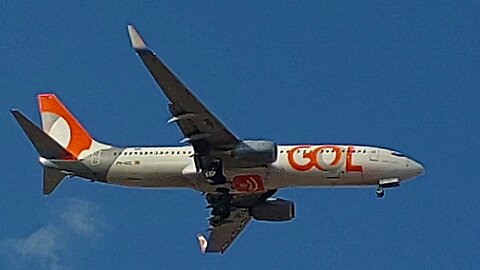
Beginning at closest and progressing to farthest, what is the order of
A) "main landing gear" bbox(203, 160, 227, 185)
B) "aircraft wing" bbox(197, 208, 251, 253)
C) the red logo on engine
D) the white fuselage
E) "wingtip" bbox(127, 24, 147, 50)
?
"wingtip" bbox(127, 24, 147, 50)
the white fuselage
"main landing gear" bbox(203, 160, 227, 185)
the red logo on engine
"aircraft wing" bbox(197, 208, 251, 253)

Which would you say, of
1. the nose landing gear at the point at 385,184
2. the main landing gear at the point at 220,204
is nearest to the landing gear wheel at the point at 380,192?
the nose landing gear at the point at 385,184

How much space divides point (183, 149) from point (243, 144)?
186 inches

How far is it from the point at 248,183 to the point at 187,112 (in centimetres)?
778

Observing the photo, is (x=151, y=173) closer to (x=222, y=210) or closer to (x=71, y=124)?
(x=222, y=210)

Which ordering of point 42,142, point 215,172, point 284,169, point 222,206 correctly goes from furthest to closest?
point 222,206 → point 42,142 → point 215,172 → point 284,169

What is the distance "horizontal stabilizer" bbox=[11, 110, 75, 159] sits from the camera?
3521 inches

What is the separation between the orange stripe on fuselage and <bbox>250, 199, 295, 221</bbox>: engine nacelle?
42.2 feet

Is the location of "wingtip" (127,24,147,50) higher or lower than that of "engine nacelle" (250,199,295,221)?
higher

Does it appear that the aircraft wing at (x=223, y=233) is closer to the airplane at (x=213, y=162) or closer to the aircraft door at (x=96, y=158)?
the airplane at (x=213, y=162)

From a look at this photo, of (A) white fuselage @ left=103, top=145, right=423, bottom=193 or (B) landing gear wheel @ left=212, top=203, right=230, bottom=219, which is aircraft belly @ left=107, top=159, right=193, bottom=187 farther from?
(B) landing gear wheel @ left=212, top=203, right=230, bottom=219

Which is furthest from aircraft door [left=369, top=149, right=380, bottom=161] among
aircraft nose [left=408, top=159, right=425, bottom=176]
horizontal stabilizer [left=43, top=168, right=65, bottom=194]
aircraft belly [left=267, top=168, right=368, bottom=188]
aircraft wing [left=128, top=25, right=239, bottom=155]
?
horizontal stabilizer [left=43, top=168, right=65, bottom=194]

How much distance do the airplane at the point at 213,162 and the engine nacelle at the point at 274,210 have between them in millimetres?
2712

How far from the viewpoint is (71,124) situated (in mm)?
99250

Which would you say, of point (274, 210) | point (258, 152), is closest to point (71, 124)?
point (274, 210)
